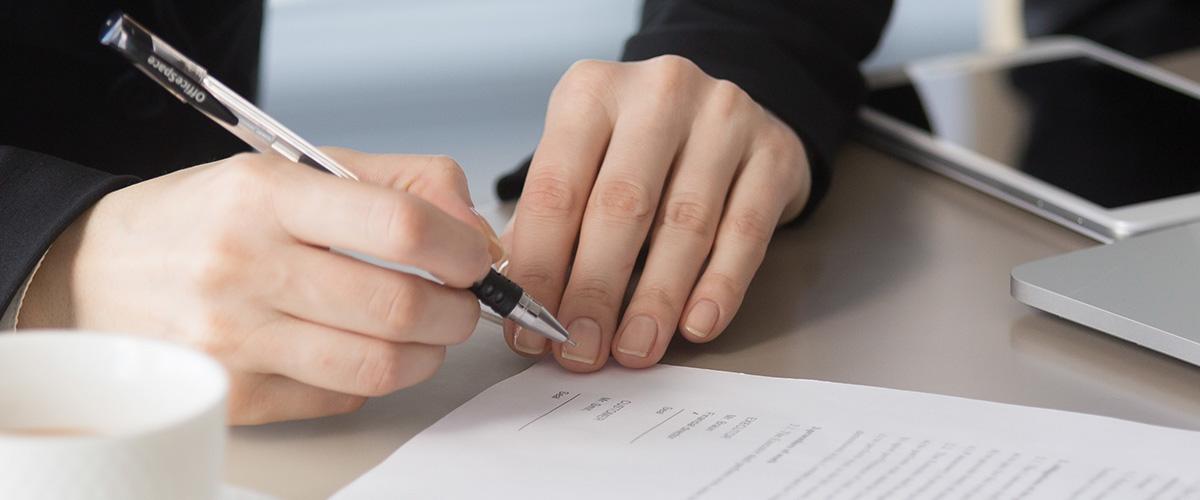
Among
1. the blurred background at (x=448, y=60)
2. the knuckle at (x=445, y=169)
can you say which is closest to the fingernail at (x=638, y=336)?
the knuckle at (x=445, y=169)

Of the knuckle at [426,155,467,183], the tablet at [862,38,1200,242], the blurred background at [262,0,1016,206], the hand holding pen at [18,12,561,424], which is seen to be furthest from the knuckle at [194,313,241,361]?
the blurred background at [262,0,1016,206]

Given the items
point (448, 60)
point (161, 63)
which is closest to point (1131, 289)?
point (161, 63)

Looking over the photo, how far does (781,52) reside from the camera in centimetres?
84

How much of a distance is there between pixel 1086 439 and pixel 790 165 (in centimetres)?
26

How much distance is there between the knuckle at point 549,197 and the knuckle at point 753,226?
0.09m

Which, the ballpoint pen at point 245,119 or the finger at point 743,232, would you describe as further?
the finger at point 743,232

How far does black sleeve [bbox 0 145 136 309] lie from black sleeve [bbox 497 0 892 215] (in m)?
0.28

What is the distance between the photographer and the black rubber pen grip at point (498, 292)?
1.72 ft

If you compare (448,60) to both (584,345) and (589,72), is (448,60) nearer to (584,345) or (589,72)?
(589,72)

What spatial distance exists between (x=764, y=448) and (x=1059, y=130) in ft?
1.55

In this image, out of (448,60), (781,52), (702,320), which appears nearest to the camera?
(702,320)

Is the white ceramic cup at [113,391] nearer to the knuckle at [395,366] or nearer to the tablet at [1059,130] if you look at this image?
Answer: the knuckle at [395,366]

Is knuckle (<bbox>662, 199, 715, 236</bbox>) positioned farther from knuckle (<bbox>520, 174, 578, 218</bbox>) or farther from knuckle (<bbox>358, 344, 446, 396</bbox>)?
knuckle (<bbox>358, 344, 446, 396</bbox>)

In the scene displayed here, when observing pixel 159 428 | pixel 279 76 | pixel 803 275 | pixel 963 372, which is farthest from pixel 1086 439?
pixel 279 76
